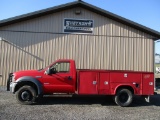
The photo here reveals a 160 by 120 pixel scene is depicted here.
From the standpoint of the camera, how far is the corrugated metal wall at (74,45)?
15.0 meters

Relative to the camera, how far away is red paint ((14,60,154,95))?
10070mm

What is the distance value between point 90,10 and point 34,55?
16.6 ft

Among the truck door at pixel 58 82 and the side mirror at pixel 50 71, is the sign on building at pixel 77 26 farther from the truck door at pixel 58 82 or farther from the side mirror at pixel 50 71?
the truck door at pixel 58 82

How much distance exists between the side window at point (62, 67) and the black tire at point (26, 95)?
1.44 m

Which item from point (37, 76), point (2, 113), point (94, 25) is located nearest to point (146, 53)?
point (94, 25)

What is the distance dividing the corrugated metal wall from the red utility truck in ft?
15.9

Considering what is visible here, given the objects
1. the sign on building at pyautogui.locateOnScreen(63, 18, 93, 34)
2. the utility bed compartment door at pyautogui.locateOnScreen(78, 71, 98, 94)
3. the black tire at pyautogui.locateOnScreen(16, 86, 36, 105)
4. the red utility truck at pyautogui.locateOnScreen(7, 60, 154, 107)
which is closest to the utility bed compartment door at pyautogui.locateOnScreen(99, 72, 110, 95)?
the red utility truck at pyautogui.locateOnScreen(7, 60, 154, 107)

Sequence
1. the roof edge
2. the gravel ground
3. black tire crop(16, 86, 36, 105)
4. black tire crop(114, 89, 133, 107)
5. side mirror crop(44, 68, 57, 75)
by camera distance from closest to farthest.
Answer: the gravel ground
black tire crop(16, 86, 36, 105)
side mirror crop(44, 68, 57, 75)
black tire crop(114, 89, 133, 107)
the roof edge

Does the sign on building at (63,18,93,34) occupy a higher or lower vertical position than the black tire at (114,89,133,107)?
higher

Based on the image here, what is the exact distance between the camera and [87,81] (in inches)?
396

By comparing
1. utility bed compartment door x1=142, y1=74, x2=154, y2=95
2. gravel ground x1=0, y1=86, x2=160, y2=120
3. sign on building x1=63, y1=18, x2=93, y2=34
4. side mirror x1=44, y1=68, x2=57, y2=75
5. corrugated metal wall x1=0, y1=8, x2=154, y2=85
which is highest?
sign on building x1=63, y1=18, x2=93, y2=34

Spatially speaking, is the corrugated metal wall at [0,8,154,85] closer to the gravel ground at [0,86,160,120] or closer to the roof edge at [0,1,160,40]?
the roof edge at [0,1,160,40]

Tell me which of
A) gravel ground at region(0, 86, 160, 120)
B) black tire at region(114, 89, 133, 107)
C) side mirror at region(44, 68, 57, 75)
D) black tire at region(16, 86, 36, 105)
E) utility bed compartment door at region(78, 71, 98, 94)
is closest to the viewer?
gravel ground at region(0, 86, 160, 120)

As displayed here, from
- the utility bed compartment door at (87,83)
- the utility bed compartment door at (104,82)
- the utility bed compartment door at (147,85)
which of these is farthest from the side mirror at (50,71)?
the utility bed compartment door at (147,85)
